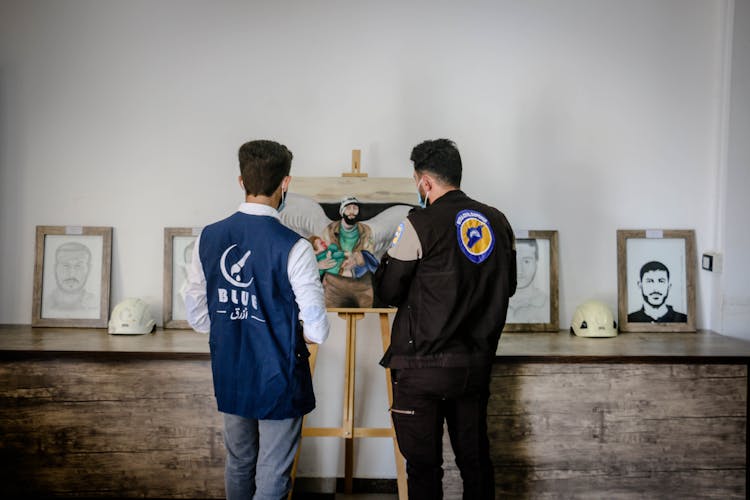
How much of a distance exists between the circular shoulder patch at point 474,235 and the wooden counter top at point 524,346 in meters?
0.66

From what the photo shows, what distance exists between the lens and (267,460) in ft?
6.24

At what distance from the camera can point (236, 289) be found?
185 centimetres

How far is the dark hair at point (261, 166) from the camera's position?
1.84 meters

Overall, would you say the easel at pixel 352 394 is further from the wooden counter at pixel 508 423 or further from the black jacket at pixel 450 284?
the black jacket at pixel 450 284

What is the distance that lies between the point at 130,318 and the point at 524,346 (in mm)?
1861

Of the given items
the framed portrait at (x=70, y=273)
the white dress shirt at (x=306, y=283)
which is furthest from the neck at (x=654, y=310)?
the framed portrait at (x=70, y=273)

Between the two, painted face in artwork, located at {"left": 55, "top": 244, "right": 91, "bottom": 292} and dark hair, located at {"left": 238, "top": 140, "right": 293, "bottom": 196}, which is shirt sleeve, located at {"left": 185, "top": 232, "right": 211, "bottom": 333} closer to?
dark hair, located at {"left": 238, "top": 140, "right": 293, "bottom": 196}

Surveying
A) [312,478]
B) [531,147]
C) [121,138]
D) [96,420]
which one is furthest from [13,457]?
[531,147]

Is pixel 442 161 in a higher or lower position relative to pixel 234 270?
higher

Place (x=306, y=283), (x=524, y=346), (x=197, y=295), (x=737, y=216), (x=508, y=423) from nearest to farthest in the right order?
(x=306, y=283)
(x=197, y=295)
(x=508, y=423)
(x=524, y=346)
(x=737, y=216)

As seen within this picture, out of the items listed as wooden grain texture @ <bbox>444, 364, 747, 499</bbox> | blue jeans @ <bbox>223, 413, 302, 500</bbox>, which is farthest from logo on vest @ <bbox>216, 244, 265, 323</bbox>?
wooden grain texture @ <bbox>444, 364, 747, 499</bbox>

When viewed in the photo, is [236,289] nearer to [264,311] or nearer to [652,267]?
[264,311]

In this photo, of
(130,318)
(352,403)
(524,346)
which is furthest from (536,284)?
(130,318)

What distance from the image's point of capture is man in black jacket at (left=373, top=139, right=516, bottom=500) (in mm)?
2094
